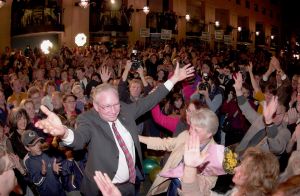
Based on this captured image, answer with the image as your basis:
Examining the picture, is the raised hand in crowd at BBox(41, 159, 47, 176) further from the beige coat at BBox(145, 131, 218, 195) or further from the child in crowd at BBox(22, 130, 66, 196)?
the beige coat at BBox(145, 131, 218, 195)

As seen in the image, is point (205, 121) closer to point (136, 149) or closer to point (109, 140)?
point (136, 149)

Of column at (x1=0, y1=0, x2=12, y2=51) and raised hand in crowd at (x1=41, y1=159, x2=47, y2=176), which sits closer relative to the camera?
raised hand in crowd at (x1=41, y1=159, x2=47, y2=176)

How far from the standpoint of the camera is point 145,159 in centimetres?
782

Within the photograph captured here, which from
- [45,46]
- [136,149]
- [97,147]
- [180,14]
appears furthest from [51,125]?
[180,14]

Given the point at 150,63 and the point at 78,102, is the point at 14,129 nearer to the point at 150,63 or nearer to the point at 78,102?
the point at 78,102

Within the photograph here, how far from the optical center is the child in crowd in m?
5.09

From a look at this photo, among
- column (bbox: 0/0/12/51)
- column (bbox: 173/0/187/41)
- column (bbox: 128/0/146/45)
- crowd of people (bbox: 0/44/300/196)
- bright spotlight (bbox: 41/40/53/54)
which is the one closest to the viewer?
crowd of people (bbox: 0/44/300/196)

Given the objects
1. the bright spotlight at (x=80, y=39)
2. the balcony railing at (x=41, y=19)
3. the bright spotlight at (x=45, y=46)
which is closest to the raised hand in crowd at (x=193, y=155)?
the bright spotlight at (x=45, y=46)

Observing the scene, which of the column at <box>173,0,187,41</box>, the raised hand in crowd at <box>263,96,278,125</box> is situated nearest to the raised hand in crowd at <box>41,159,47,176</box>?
the raised hand in crowd at <box>263,96,278,125</box>

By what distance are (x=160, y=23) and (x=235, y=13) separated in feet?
44.1

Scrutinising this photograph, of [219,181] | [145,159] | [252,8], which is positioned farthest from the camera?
[252,8]

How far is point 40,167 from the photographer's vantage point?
16.7 ft

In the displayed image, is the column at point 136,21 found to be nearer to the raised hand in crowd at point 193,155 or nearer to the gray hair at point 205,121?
the gray hair at point 205,121

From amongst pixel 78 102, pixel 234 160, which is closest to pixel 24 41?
pixel 78 102
